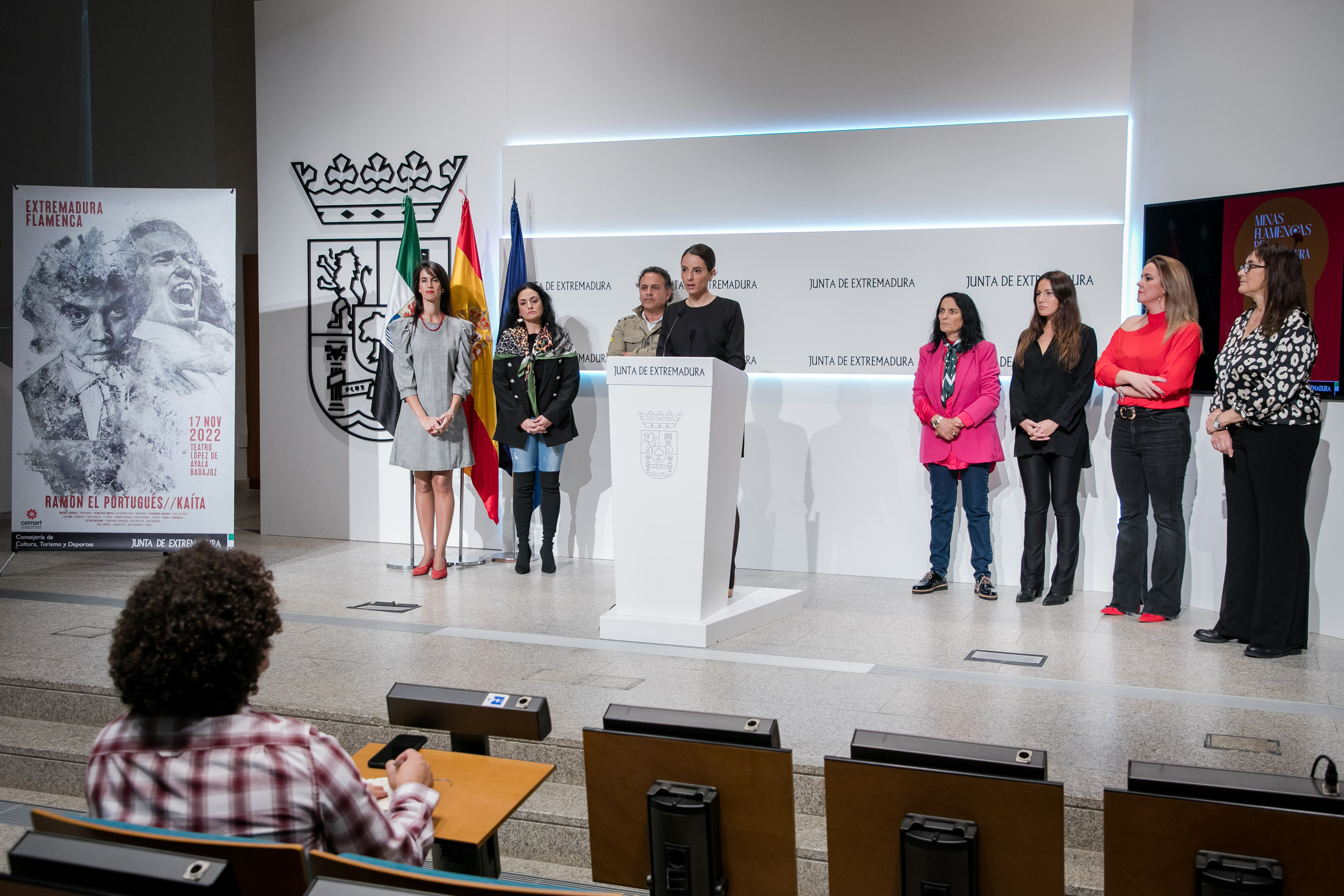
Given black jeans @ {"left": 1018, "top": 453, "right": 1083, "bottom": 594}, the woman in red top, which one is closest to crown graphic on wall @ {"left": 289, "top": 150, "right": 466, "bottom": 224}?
black jeans @ {"left": 1018, "top": 453, "right": 1083, "bottom": 594}

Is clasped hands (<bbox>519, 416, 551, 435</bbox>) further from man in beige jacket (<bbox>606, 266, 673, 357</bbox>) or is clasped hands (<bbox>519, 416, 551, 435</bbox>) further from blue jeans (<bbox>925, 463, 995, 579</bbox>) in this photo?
blue jeans (<bbox>925, 463, 995, 579</bbox>)

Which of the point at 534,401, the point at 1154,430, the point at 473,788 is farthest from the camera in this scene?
the point at 534,401

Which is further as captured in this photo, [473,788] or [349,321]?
[349,321]

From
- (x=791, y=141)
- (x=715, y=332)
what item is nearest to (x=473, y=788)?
(x=715, y=332)

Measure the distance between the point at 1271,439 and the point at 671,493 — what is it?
7.54 ft

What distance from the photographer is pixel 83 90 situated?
8.05m

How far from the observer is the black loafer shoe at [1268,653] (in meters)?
4.18

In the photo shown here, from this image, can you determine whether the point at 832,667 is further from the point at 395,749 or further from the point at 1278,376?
the point at 395,749

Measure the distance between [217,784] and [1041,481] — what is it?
4429 mm

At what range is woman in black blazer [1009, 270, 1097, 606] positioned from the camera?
512 centimetres

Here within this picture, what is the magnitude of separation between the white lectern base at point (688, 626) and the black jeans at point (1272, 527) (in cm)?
193

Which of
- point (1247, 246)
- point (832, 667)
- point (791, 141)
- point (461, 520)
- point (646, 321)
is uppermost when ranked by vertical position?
point (791, 141)

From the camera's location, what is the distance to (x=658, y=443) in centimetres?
425

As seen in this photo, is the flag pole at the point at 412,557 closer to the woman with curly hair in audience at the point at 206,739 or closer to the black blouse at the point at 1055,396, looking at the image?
the black blouse at the point at 1055,396
